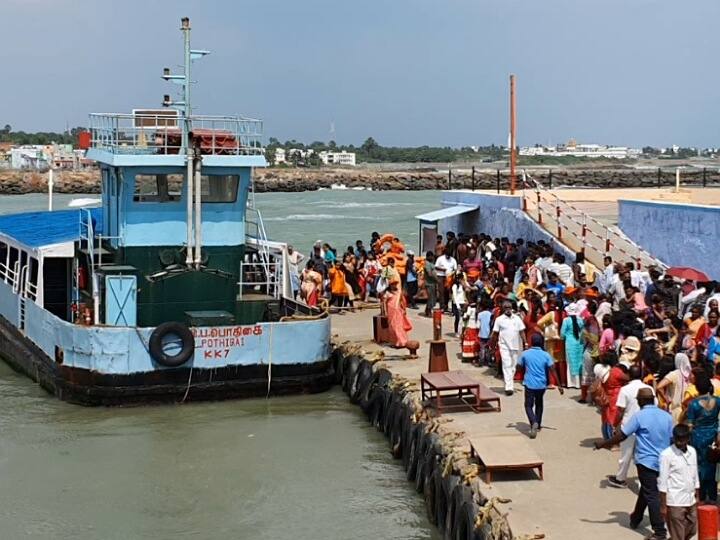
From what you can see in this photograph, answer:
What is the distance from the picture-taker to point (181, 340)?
1628 centimetres

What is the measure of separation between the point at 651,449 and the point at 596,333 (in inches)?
187

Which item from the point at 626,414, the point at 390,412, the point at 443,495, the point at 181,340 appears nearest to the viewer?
the point at 626,414

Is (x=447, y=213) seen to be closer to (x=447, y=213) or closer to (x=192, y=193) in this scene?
(x=447, y=213)

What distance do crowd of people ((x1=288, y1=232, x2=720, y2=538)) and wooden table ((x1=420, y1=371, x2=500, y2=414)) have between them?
52 centimetres

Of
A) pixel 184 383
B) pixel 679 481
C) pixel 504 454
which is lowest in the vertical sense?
pixel 184 383

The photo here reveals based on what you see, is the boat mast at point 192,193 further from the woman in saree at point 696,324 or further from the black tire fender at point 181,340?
the woman in saree at point 696,324

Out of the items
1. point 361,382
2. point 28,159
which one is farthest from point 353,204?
point 361,382

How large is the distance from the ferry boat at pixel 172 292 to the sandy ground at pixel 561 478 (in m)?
2.74

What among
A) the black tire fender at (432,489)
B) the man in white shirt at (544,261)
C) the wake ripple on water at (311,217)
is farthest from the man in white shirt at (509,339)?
the wake ripple on water at (311,217)

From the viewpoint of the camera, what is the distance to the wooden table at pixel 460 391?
524 inches

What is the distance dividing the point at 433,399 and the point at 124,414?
5156 millimetres

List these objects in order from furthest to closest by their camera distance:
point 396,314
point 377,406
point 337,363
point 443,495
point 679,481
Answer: point 337,363 < point 396,314 < point 377,406 < point 443,495 < point 679,481

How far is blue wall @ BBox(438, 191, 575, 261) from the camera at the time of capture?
78.0 feet

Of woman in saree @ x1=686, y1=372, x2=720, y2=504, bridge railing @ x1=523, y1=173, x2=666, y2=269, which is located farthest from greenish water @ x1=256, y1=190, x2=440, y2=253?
woman in saree @ x1=686, y1=372, x2=720, y2=504
